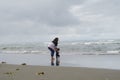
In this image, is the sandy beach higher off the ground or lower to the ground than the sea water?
lower

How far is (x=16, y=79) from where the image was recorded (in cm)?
860

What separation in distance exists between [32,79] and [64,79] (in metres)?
1.02

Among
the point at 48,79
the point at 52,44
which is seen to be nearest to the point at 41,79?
the point at 48,79

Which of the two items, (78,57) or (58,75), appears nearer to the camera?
(58,75)

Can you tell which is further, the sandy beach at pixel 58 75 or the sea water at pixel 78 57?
the sea water at pixel 78 57

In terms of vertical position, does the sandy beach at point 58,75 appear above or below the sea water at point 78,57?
below

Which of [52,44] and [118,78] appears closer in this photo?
[118,78]

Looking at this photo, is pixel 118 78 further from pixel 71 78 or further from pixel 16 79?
pixel 16 79

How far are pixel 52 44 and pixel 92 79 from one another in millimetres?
6959

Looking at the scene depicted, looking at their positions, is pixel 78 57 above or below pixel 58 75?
above

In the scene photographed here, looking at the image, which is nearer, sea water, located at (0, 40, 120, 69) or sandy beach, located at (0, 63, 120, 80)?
sandy beach, located at (0, 63, 120, 80)

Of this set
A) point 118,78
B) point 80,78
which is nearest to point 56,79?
point 80,78

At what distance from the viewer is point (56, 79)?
8.75m

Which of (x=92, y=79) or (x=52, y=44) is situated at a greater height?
(x=52, y=44)
